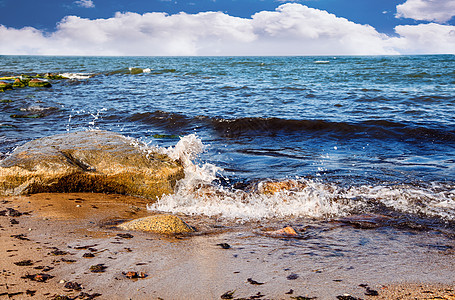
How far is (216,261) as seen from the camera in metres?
2.66

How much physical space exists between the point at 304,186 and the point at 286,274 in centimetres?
243

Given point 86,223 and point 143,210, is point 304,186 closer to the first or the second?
point 143,210

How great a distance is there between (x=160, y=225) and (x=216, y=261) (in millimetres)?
861

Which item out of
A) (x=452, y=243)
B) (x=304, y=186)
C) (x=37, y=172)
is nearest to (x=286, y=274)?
(x=452, y=243)

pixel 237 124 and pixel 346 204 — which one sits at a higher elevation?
pixel 237 124

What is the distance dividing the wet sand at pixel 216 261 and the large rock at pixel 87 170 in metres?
0.60

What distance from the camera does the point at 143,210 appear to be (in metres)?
4.14

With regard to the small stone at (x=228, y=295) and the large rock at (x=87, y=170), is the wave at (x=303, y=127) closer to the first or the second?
the large rock at (x=87, y=170)

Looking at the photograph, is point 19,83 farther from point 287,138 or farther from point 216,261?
point 216,261

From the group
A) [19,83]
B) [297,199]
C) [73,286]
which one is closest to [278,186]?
[297,199]

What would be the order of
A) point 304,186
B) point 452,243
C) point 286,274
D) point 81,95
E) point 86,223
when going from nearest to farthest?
1. point 286,274
2. point 452,243
3. point 86,223
4. point 304,186
5. point 81,95

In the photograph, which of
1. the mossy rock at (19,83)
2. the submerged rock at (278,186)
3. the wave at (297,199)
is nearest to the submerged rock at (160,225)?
the wave at (297,199)

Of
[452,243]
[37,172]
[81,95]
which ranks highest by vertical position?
[81,95]

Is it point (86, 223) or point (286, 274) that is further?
point (86, 223)
